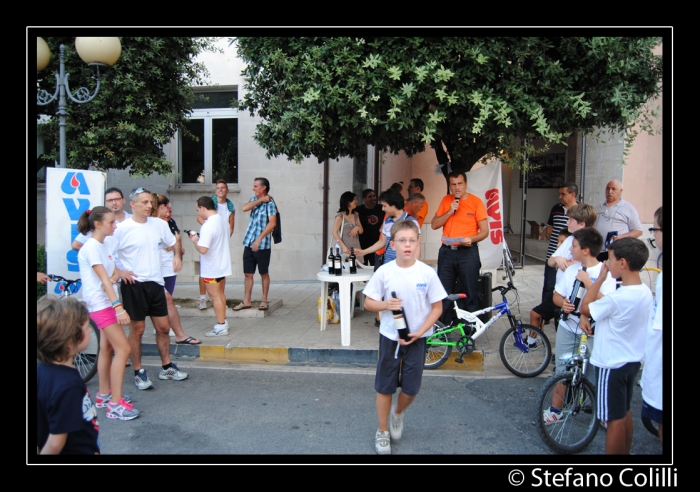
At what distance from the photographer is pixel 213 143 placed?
38.1ft

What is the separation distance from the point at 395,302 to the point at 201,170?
9018 mm

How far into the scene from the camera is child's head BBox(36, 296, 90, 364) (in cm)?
237

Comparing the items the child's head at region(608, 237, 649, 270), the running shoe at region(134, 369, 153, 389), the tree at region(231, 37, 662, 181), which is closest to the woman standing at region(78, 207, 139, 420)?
the running shoe at region(134, 369, 153, 389)

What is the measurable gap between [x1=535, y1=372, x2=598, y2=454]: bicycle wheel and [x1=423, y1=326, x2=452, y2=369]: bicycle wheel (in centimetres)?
186

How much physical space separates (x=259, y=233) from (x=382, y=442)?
4.70 meters

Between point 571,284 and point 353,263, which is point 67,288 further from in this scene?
point 571,284

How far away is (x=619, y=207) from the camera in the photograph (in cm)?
647

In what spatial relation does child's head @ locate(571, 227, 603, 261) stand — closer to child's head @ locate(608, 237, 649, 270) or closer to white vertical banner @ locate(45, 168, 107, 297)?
child's head @ locate(608, 237, 649, 270)

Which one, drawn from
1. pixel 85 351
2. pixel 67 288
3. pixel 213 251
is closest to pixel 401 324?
pixel 213 251

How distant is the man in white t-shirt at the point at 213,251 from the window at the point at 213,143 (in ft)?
16.8
